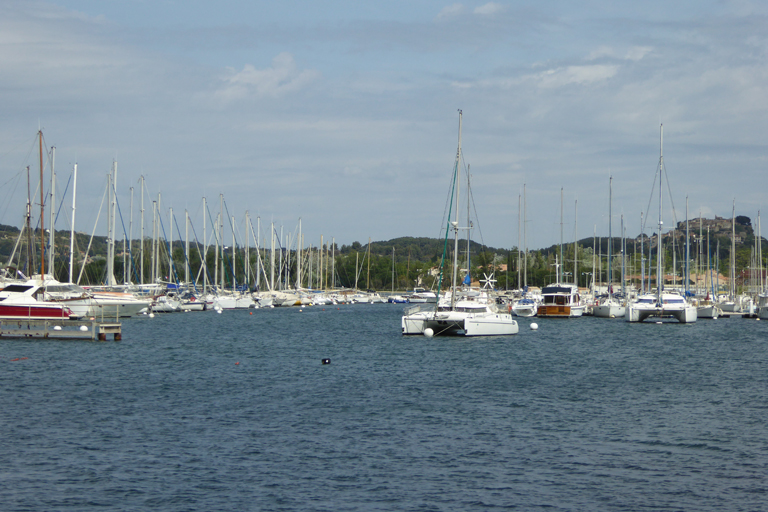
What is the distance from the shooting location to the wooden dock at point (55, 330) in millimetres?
55000

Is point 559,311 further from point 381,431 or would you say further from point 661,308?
point 381,431

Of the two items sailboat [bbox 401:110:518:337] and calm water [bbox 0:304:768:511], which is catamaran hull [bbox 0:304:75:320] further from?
sailboat [bbox 401:110:518:337]

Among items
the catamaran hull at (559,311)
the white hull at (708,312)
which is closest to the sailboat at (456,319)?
the catamaran hull at (559,311)

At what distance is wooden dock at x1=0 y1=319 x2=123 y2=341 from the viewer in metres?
55.0

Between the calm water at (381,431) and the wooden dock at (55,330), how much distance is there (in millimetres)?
1720

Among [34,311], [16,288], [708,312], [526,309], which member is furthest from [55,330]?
[708,312]

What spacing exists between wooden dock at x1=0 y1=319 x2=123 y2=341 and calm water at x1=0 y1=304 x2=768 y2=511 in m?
1.72

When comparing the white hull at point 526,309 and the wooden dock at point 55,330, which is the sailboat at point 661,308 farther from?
the wooden dock at point 55,330

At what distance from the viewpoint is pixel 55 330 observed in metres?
54.9

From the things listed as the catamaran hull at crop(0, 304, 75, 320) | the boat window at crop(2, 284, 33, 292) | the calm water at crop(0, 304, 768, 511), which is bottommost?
the calm water at crop(0, 304, 768, 511)

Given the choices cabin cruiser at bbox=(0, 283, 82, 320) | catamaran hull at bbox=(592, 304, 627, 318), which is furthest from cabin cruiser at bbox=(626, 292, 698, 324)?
cabin cruiser at bbox=(0, 283, 82, 320)

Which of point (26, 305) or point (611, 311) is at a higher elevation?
point (26, 305)

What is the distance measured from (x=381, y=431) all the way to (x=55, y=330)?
36.0m

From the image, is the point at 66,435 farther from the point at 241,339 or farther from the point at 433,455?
the point at 241,339
